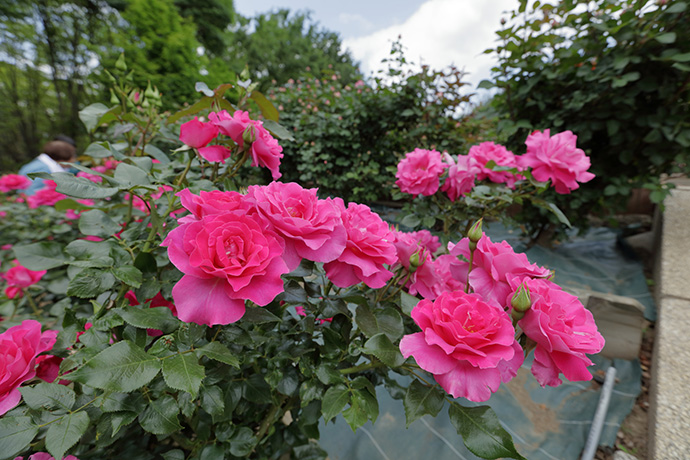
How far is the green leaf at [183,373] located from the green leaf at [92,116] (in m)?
0.69

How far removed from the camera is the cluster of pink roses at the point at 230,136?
0.63 m

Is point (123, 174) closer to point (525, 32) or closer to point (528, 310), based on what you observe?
point (528, 310)

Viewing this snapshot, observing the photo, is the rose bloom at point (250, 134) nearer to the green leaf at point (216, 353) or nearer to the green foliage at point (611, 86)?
the green leaf at point (216, 353)

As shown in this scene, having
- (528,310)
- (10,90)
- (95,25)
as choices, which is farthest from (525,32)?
(10,90)

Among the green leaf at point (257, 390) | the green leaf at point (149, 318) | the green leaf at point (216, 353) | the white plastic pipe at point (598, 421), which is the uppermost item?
the green leaf at point (149, 318)

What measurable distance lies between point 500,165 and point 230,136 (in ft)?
3.03

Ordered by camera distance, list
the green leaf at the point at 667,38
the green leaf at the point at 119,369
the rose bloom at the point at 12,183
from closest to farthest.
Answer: the green leaf at the point at 119,369, the green leaf at the point at 667,38, the rose bloom at the point at 12,183

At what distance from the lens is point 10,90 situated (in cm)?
912

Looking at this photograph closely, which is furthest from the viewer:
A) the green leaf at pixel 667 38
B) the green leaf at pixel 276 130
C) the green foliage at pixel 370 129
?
the green foliage at pixel 370 129

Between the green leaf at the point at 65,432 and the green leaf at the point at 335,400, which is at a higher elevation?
the green leaf at the point at 335,400

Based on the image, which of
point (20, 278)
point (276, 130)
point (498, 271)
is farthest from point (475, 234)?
point (20, 278)

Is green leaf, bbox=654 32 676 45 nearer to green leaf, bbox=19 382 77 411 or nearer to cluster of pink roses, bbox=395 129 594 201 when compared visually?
cluster of pink roses, bbox=395 129 594 201

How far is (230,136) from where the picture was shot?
65 centimetres

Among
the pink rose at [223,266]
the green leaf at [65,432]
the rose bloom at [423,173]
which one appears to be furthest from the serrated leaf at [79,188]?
the rose bloom at [423,173]
